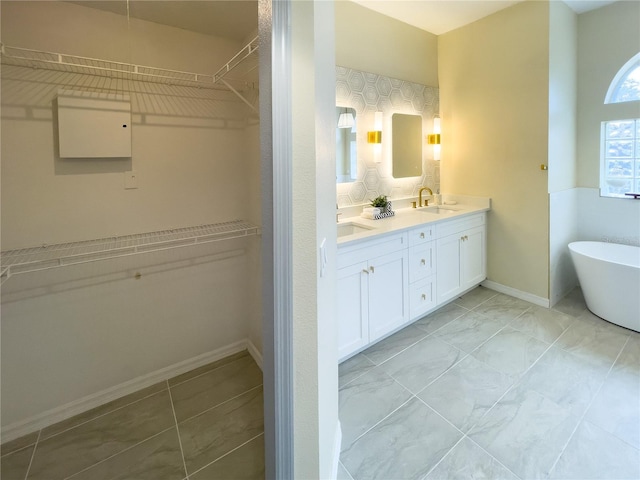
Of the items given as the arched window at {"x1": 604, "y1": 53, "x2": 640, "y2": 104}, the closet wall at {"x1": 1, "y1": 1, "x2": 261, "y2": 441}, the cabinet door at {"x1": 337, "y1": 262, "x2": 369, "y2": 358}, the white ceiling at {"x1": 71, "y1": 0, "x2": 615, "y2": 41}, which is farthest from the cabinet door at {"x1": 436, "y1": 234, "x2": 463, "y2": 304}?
the white ceiling at {"x1": 71, "y1": 0, "x2": 615, "y2": 41}

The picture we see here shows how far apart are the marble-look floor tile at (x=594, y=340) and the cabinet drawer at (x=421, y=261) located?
1078 millimetres

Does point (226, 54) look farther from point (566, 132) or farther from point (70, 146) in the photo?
point (566, 132)

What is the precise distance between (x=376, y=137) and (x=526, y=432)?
2.38 metres

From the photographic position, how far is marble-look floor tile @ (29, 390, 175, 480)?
156 centimetres

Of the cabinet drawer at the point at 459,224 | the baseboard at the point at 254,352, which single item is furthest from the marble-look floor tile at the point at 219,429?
the cabinet drawer at the point at 459,224

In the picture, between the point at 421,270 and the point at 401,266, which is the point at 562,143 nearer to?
the point at 421,270

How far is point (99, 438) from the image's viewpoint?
1.71m

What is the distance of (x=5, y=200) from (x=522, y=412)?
9.63 ft

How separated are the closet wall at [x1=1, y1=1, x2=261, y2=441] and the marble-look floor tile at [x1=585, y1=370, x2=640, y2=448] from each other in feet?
6.77

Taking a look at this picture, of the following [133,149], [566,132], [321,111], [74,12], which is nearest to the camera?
[321,111]

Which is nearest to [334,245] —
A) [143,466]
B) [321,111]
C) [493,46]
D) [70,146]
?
[321,111]

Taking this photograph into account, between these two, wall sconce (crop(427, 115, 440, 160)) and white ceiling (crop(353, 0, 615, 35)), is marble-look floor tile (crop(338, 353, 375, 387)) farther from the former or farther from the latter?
white ceiling (crop(353, 0, 615, 35))

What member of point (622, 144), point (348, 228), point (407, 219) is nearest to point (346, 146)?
point (348, 228)

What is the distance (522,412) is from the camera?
1.81 metres
